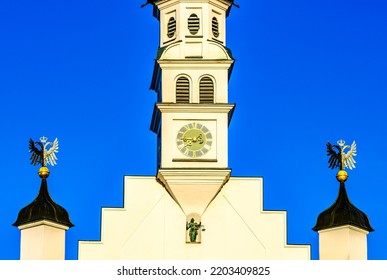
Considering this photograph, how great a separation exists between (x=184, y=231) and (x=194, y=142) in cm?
349

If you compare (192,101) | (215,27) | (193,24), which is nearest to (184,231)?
(192,101)

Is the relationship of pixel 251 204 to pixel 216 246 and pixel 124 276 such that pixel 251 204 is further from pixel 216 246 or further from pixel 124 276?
pixel 124 276

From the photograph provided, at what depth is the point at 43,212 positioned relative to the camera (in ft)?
228

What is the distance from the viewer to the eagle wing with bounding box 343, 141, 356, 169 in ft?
235

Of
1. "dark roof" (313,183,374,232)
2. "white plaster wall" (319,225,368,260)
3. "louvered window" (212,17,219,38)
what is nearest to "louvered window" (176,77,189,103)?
"louvered window" (212,17,219,38)

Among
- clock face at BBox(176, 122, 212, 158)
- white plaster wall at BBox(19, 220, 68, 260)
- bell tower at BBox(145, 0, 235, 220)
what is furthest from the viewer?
clock face at BBox(176, 122, 212, 158)

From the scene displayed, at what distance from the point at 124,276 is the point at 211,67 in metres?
15.0

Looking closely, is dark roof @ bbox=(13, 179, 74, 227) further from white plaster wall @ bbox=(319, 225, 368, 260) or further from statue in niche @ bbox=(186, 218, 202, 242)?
white plaster wall @ bbox=(319, 225, 368, 260)

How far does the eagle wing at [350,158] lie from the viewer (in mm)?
71750

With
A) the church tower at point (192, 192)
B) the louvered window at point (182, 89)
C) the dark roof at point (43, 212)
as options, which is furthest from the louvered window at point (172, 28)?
the dark roof at point (43, 212)

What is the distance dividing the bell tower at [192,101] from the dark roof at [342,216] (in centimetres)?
392

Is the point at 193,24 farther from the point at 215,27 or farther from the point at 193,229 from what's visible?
the point at 193,229

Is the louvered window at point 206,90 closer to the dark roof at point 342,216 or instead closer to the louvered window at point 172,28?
the louvered window at point 172,28

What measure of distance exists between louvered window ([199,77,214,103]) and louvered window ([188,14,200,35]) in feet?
7.06
